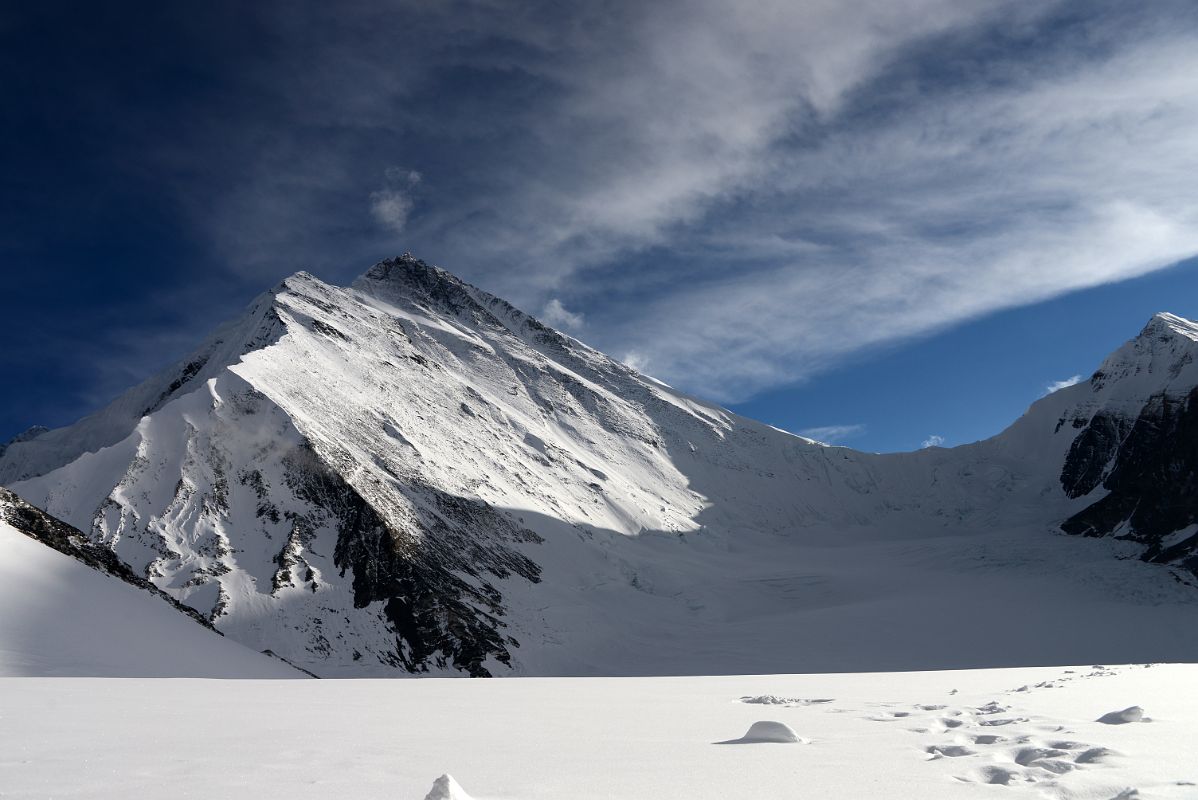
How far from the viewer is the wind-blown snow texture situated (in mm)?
49188

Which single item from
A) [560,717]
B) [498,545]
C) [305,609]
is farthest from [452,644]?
[560,717]

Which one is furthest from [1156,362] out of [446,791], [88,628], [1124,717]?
[446,791]

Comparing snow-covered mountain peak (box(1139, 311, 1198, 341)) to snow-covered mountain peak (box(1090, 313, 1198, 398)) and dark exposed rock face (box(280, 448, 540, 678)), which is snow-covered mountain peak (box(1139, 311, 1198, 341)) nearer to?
snow-covered mountain peak (box(1090, 313, 1198, 398))

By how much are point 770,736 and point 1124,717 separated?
4.28 m

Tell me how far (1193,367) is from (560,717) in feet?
411

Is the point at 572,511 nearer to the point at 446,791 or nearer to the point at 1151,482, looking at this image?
the point at 1151,482

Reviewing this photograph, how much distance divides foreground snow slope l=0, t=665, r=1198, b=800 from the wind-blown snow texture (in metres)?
36.9

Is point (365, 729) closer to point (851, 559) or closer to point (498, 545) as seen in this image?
point (498, 545)

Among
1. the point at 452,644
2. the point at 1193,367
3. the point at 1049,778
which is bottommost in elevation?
the point at 1049,778

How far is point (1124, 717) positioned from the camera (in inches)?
336

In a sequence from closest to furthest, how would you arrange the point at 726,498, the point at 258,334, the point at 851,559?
1. the point at 258,334
2. the point at 851,559
3. the point at 726,498

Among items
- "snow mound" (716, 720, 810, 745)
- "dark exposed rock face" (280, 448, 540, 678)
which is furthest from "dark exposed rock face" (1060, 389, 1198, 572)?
A: "snow mound" (716, 720, 810, 745)

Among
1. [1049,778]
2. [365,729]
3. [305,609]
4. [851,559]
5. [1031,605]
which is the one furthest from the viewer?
[851,559]

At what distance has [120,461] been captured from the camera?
5306cm
